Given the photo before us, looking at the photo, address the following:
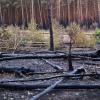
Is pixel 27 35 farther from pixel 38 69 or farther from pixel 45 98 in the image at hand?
pixel 45 98

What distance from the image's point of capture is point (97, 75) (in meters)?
5.89

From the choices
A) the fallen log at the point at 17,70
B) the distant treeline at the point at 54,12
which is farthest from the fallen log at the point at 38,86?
the distant treeline at the point at 54,12

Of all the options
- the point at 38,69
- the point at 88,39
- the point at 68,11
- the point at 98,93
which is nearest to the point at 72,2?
the point at 68,11

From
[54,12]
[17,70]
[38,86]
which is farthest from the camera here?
[54,12]

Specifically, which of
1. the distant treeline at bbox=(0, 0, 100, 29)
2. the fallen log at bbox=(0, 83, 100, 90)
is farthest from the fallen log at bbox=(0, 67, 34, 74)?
the distant treeline at bbox=(0, 0, 100, 29)

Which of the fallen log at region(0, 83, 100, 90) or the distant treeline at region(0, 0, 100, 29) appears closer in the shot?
the fallen log at region(0, 83, 100, 90)

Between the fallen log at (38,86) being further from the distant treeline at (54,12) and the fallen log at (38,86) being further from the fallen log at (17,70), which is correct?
the distant treeline at (54,12)

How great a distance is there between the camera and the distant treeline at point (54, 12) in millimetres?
22438

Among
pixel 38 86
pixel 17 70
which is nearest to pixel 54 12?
pixel 17 70

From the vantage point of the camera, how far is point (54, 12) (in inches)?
901

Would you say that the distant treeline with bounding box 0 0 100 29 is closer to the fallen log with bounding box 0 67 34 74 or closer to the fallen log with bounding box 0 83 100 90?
the fallen log with bounding box 0 67 34 74

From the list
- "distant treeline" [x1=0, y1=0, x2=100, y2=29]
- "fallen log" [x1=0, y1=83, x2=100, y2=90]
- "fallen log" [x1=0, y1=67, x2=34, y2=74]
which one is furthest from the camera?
"distant treeline" [x1=0, y1=0, x2=100, y2=29]

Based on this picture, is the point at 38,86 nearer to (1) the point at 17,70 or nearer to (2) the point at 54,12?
(1) the point at 17,70

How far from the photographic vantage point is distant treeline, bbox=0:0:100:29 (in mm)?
22438
